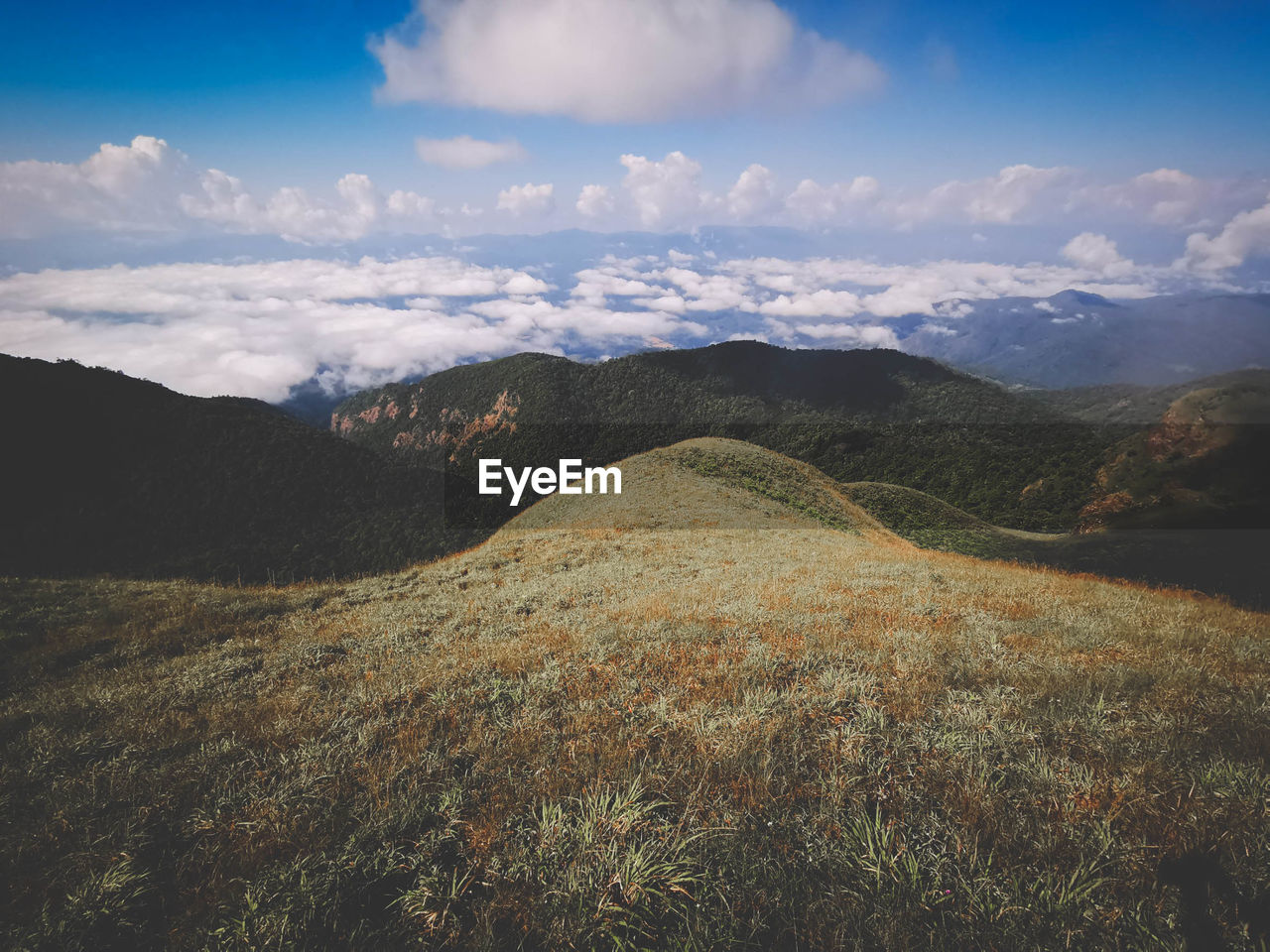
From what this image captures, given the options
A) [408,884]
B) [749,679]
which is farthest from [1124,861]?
[408,884]

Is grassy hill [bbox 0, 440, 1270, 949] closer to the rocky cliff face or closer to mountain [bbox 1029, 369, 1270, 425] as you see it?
mountain [bbox 1029, 369, 1270, 425]

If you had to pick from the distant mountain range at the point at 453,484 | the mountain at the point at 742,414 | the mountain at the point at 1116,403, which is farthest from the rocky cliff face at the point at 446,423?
the mountain at the point at 1116,403

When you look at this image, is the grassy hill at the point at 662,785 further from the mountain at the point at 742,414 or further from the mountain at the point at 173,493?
the mountain at the point at 742,414

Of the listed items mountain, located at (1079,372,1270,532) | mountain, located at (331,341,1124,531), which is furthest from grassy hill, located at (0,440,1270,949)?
mountain, located at (331,341,1124,531)

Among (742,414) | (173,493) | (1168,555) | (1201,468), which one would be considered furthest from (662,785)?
(742,414)

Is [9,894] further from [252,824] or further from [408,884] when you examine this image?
[408,884]
